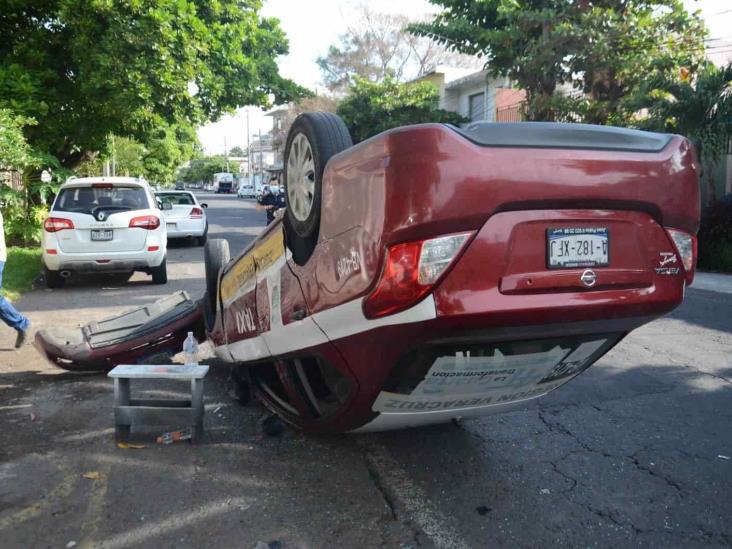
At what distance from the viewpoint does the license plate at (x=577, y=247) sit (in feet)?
8.08

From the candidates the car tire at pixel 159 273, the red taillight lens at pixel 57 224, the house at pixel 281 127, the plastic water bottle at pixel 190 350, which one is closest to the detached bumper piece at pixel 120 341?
the plastic water bottle at pixel 190 350

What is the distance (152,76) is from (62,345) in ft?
27.9

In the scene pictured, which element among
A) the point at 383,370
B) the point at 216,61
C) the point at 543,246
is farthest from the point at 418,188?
the point at 216,61

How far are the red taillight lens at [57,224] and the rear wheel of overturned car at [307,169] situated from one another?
280 inches

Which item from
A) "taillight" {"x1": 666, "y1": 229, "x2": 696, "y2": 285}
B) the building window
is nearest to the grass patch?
"taillight" {"x1": 666, "y1": 229, "x2": 696, "y2": 285}

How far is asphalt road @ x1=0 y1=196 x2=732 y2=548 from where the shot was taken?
286 cm

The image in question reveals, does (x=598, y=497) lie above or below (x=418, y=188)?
below

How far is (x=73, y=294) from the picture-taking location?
30.5 feet

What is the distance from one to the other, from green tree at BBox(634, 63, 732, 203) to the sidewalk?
236 centimetres

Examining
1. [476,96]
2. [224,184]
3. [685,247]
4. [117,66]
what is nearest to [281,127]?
[224,184]

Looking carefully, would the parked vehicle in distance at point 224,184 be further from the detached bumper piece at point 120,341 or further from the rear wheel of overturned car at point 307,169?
the rear wheel of overturned car at point 307,169

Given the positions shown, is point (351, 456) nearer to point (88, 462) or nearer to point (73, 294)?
point (88, 462)

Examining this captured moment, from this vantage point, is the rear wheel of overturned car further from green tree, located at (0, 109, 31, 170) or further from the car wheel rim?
green tree, located at (0, 109, 31, 170)

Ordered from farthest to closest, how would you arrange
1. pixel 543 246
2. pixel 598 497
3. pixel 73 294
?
pixel 73 294 < pixel 598 497 < pixel 543 246
